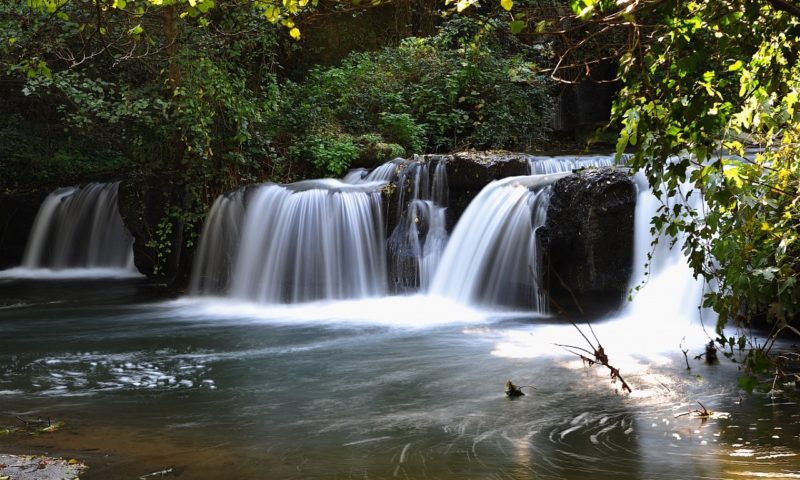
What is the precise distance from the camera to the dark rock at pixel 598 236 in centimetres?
909

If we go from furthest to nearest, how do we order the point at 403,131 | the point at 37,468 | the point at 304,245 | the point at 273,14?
1. the point at 403,131
2. the point at 304,245
3. the point at 37,468
4. the point at 273,14

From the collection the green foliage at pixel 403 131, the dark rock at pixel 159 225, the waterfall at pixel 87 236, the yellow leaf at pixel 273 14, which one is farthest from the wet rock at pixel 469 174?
the waterfall at pixel 87 236

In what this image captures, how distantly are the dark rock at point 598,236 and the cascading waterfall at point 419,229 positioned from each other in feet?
6.83

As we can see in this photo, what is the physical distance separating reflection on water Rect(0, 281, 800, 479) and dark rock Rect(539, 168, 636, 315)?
40 cm

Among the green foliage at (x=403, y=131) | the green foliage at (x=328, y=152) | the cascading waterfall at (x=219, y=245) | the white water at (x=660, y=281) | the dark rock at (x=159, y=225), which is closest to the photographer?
the white water at (x=660, y=281)

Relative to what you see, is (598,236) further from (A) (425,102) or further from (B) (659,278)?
(A) (425,102)

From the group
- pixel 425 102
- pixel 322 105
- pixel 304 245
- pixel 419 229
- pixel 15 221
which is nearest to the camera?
pixel 419 229

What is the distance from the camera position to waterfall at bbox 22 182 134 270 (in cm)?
1565

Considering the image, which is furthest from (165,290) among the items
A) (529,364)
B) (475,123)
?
(529,364)

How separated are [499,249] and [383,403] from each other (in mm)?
4438

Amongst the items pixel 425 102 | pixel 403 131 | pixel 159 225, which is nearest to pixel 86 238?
pixel 159 225

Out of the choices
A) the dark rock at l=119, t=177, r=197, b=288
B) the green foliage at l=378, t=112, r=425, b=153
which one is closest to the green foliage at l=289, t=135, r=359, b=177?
the green foliage at l=378, t=112, r=425, b=153

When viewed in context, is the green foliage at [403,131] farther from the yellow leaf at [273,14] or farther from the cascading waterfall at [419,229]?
the yellow leaf at [273,14]

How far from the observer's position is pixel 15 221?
53.4 ft
